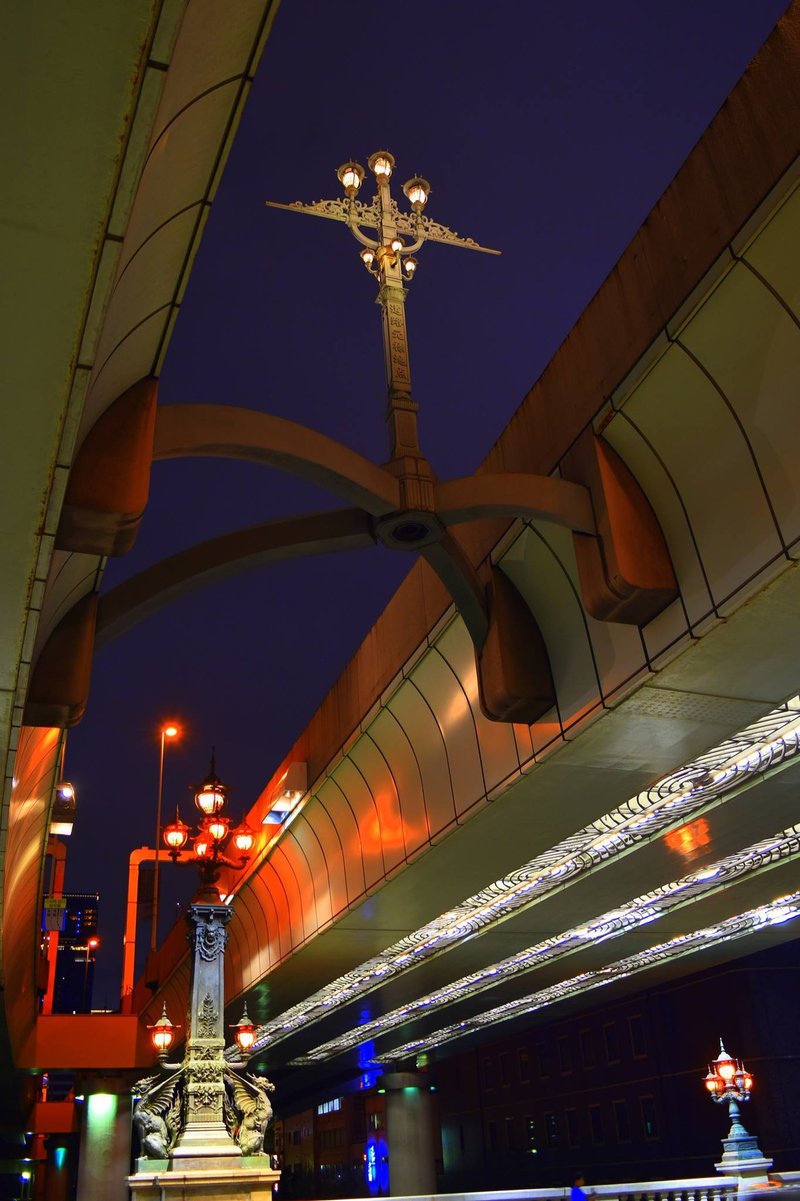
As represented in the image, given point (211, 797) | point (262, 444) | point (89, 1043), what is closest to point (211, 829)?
point (211, 797)

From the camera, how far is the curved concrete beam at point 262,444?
6145mm

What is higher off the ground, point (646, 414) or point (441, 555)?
point (646, 414)

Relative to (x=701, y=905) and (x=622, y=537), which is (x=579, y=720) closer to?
(x=622, y=537)

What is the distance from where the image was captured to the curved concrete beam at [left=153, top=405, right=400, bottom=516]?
6.14m

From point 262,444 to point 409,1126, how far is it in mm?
37139

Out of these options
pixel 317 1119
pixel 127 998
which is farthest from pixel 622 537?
pixel 317 1119

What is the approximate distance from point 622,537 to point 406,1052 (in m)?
32.3

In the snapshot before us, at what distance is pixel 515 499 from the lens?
24.6 ft

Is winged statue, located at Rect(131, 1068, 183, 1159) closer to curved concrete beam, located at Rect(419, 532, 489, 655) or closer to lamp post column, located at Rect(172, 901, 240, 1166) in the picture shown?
lamp post column, located at Rect(172, 901, 240, 1166)

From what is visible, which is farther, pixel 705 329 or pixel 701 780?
pixel 701 780

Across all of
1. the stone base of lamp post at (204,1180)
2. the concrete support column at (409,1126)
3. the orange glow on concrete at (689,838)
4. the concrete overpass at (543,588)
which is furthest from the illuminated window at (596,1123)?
the stone base of lamp post at (204,1180)

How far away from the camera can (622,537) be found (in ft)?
25.2

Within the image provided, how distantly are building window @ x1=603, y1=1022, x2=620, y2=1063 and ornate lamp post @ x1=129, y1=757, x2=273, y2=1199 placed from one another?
2749 centimetres

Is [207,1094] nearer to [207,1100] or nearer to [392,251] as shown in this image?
[207,1100]
